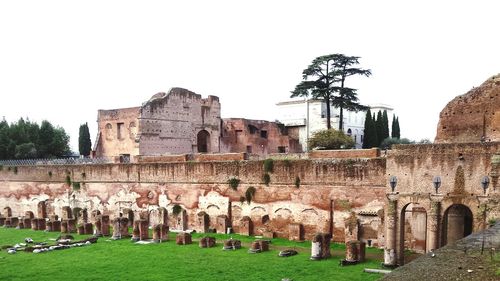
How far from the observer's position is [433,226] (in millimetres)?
15969

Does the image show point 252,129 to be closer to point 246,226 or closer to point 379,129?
point 379,129

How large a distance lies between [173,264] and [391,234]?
25.1ft

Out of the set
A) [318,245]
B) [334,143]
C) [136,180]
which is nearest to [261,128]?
[334,143]

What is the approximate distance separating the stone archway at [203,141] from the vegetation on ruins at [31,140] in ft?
50.9

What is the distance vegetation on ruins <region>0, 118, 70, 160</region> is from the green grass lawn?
932 inches

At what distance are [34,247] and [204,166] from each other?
29.1 ft

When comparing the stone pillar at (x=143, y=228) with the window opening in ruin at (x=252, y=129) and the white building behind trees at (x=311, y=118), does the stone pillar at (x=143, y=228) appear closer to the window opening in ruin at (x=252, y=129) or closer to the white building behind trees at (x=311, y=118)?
the window opening in ruin at (x=252, y=129)

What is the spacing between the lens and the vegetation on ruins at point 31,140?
138ft

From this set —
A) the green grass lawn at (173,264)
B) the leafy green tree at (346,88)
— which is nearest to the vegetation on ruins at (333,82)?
the leafy green tree at (346,88)

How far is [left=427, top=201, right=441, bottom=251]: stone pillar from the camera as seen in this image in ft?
51.9

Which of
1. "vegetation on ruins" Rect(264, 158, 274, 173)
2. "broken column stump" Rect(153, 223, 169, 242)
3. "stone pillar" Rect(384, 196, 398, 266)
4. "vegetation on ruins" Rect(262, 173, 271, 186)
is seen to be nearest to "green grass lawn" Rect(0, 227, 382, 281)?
"stone pillar" Rect(384, 196, 398, 266)

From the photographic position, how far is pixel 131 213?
92.0ft

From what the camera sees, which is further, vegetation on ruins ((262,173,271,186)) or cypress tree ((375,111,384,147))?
cypress tree ((375,111,384,147))

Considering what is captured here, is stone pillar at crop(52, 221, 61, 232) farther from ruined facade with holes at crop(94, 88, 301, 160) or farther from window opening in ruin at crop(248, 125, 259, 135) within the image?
window opening in ruin at crop(248, 125, 259, 135)
